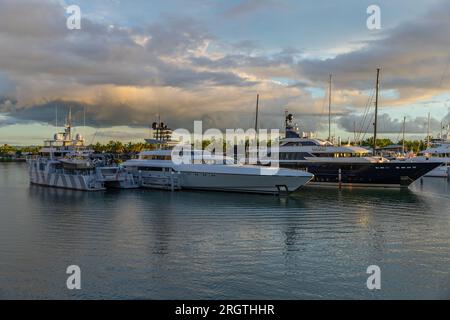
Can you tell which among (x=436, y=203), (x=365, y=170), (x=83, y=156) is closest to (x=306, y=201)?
(x=436, y=203)

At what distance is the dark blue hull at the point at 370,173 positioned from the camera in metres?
54.5

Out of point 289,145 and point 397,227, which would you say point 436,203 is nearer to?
point 397,227

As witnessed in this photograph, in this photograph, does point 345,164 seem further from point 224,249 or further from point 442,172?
point 224,249

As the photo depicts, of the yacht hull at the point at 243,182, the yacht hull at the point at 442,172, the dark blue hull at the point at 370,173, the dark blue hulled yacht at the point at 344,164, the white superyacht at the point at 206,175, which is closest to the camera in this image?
the yacht hull at the point at 243,182

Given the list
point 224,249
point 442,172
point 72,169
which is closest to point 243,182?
point 72,169

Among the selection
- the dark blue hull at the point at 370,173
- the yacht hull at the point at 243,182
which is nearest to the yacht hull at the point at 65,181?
the yacht hull at the point at 243,182

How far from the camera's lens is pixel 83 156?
60.4m

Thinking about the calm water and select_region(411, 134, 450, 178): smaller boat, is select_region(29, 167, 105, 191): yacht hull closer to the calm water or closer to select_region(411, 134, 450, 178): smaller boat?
the calm water

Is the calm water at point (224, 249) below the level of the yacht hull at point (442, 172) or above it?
→ below

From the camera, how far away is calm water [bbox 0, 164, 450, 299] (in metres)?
15.9

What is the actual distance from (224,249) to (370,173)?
39517mm

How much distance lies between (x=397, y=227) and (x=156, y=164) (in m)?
34.1

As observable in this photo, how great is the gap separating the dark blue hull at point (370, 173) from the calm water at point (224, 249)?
16366mm

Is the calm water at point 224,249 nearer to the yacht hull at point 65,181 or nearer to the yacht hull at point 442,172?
the yacht hull at point 65,181
